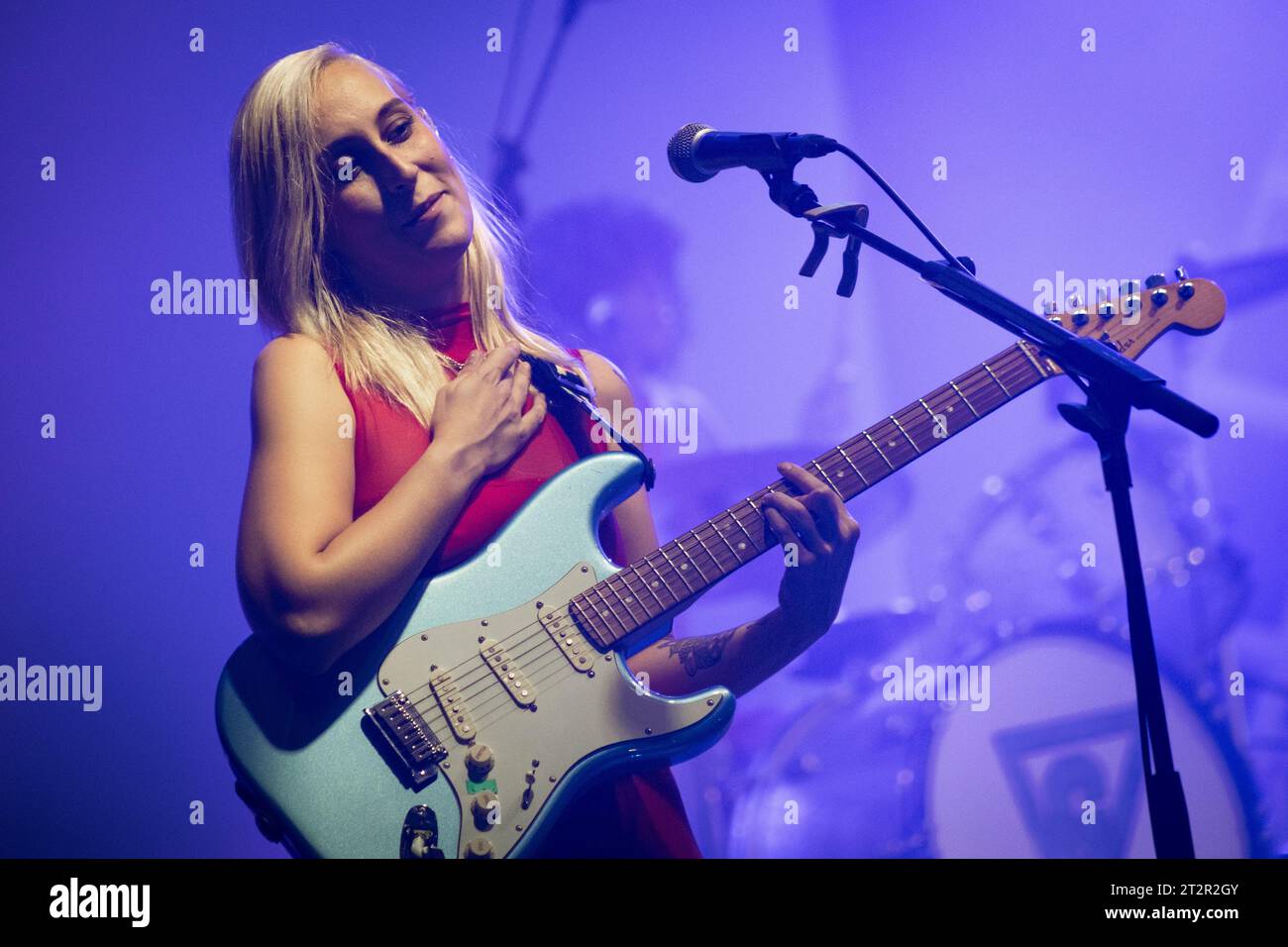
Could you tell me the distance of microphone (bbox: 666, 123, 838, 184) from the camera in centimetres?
151

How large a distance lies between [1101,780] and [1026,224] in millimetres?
1056

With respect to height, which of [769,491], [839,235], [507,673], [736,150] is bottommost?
[507,673]

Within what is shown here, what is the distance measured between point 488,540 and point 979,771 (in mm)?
1019

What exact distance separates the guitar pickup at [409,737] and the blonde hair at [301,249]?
0.44m

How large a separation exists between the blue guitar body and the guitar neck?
0.13ft

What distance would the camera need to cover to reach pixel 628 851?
1.67m

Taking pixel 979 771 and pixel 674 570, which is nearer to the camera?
pixel 674 570

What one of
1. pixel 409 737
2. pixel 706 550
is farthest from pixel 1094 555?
pixel 409 737

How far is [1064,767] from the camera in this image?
79.1 inches

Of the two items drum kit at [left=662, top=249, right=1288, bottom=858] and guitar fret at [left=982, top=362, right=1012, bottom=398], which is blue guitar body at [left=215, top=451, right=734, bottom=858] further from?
guitar fret at [left=982, top=362, right=1012, bottom=398]

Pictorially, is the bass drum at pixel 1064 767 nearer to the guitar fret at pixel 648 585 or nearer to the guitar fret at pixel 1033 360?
the guitar fret at pixel 1033 360

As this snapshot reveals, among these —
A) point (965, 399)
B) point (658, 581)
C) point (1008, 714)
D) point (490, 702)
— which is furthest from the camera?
point (1008, 714)

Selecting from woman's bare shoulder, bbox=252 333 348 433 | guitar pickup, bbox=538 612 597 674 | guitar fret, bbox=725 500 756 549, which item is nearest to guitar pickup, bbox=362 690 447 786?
guitar pickup, bbox=538 612 597 674

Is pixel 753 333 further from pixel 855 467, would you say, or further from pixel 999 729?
pixel 999 729
